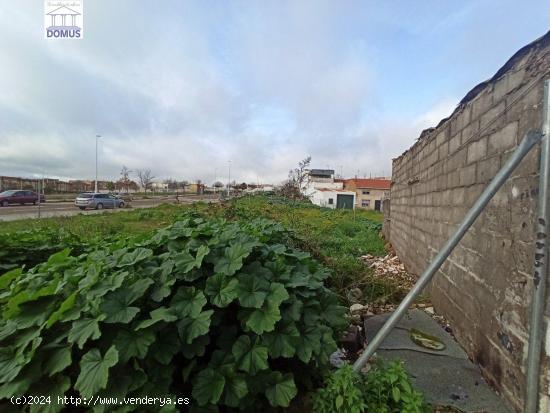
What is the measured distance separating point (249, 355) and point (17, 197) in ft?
104

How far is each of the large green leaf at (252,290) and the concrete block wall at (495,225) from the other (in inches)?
55.0

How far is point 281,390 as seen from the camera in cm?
161

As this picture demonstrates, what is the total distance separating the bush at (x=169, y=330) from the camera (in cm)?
144

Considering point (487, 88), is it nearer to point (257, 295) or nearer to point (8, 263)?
point (257, 295)

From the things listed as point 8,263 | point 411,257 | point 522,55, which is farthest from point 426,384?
point 8,263

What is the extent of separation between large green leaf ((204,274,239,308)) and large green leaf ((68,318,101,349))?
55 centimetres

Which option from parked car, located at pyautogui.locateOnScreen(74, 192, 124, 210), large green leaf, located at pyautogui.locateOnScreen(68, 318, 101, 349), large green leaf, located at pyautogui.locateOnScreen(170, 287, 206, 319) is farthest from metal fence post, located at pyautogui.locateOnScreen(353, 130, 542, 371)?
parked car, located at pyautogui.locateOnScreen(74, 192, 124, 210)

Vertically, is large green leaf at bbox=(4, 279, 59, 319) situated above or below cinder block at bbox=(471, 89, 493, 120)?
below

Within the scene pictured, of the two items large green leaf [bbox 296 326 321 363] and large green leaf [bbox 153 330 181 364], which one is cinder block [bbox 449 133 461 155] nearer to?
large green leaf [bbox 296 326 321 363]

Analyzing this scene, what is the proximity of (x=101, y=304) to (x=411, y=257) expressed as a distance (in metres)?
4.70

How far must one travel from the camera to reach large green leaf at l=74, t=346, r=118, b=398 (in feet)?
4.26

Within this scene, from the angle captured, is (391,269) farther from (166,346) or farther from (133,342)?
(133,342)

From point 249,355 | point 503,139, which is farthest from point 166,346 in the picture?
point 503,139

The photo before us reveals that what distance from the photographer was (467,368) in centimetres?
210
